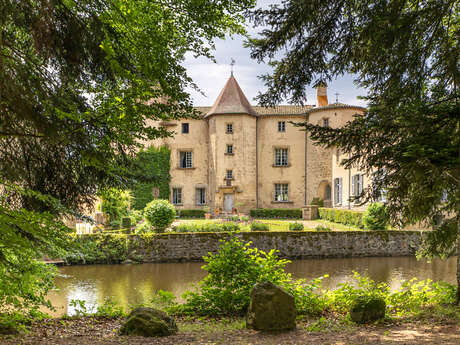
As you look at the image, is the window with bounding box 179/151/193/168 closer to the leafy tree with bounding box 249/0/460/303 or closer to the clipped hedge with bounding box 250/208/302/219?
the clipped hedge with bounding box 250/208/302/219

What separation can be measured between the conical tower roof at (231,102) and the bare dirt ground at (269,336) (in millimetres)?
23827

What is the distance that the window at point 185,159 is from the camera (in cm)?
2936

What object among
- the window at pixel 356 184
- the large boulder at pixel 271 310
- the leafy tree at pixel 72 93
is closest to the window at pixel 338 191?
the window at pixel 356 184

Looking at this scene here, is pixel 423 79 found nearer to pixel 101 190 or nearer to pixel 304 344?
pixel 304 344

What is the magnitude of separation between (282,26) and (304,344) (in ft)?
13.1

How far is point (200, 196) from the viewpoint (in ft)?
95.8

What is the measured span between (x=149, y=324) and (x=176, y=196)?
80.5 feet

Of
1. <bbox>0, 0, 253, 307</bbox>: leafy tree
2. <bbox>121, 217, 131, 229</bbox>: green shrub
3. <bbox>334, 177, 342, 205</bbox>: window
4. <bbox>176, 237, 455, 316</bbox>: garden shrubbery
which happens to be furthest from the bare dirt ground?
<bbox>334, 177, 342, 205</bbox>: window

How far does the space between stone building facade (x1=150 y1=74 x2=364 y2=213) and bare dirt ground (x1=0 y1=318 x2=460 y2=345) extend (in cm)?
2255

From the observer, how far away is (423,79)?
5746mm

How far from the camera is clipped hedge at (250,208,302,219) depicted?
2659 centimetres

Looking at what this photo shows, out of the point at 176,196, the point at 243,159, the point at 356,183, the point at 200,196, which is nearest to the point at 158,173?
the point at 176,196

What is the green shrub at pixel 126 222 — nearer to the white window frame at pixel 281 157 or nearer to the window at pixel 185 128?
the window at pixel 185 128

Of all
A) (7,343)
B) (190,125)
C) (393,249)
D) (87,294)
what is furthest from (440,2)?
(190,125)
